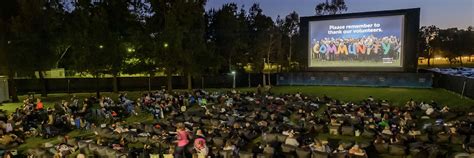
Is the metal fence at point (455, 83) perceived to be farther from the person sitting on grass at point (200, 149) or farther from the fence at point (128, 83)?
the person sitting on grass at point (200, 149)

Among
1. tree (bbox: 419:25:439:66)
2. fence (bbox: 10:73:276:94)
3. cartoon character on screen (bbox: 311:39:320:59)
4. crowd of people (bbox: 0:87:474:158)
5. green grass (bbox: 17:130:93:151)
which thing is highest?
tree (bbox: 419:25:439:66)

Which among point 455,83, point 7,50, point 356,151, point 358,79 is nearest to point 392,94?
point 455,83

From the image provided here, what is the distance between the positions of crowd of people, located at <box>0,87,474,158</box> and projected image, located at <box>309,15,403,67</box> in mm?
12801

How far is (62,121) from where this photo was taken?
21.1m

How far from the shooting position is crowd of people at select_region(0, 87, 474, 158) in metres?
14.1

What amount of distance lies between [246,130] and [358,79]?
2482 cm

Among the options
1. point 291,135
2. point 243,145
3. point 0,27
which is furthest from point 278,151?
point 0,27

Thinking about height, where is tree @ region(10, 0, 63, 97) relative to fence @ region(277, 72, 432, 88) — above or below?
above

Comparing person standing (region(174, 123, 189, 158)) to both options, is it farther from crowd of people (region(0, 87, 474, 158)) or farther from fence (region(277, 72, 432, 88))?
fence (region(277, 72, 432, 88))

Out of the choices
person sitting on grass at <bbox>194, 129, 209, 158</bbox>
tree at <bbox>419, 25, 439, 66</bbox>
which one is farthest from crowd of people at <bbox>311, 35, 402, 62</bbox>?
tree at <bbox>419, 25, 439, 66</bbox>

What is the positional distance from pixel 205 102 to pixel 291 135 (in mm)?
13827

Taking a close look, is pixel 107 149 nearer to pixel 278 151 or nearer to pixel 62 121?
pixel 278 151

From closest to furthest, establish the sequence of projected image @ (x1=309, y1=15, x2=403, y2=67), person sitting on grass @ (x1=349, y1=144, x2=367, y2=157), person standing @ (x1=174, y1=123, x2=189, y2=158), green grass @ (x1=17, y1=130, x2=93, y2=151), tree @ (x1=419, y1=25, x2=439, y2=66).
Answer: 1. person sitting on grass @ (x1=349, y1=144, x2=367, y2=157)
2. person standing @ (x1=174, y1=123, x2=189, y2=158)
3. green grass @ (x1=17, y1=130, x2=93, y2=151)
4. projected image @ (x1=309, y1=15, x2=403, y2=67)
5. tree @ (x1=419, y1=25, x2=439, y2=66)

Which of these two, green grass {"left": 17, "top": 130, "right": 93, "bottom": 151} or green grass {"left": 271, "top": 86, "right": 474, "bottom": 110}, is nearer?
green grass {"left": 17, "top": 130, "right": 93, "bottom": 151}
